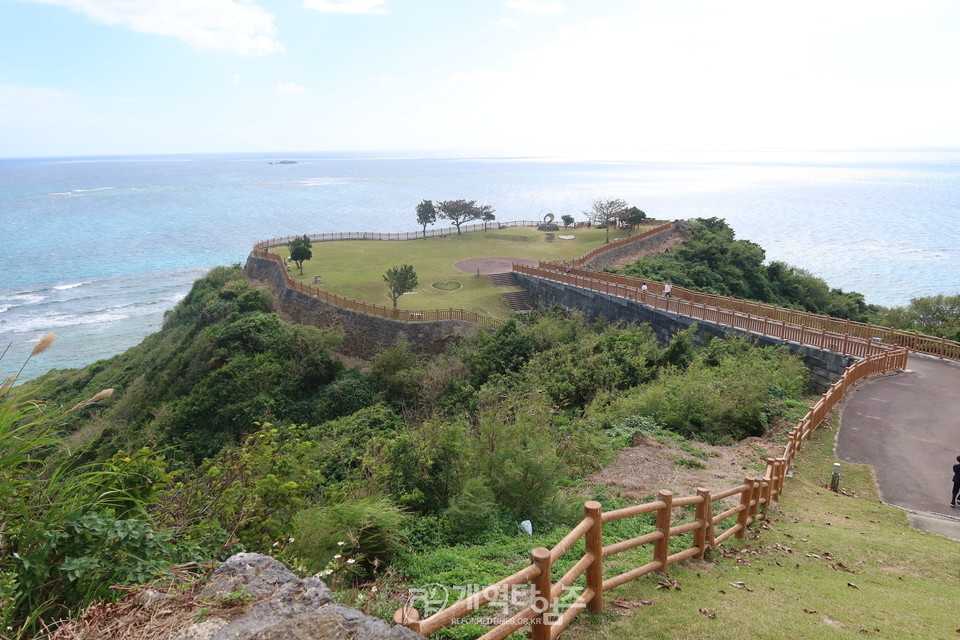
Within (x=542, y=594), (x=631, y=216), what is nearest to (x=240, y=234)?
(x=631, y=216)

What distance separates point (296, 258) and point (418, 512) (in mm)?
31478

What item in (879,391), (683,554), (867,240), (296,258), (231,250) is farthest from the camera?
(867,240)

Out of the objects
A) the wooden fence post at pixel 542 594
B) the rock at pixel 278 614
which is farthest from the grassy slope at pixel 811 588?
the rock at pixel 278 614

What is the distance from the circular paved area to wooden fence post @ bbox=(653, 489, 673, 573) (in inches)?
1231

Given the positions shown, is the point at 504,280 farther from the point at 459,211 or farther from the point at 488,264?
the point at 459,211

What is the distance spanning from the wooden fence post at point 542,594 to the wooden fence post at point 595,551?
74 cm

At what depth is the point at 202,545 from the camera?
5.18 metres

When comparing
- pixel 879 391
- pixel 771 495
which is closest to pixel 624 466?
pixel 771 495

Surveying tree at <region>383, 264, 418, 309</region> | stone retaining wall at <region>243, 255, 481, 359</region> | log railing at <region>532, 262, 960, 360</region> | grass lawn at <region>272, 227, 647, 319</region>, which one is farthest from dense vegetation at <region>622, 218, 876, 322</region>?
tree at <region>383, 264, 418, 309</region>

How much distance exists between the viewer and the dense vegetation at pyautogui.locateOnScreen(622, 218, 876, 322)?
1416 inches

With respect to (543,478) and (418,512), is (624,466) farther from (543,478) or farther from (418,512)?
(418,512)

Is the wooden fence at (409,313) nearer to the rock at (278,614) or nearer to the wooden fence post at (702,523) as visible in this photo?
the wooden fence post at (702,523)

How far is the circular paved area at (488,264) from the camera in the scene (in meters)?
37.9

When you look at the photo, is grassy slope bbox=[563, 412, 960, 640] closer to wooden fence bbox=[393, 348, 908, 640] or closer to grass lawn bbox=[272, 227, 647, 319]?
wooden fence bbox=[393, 348, 908, 640]
